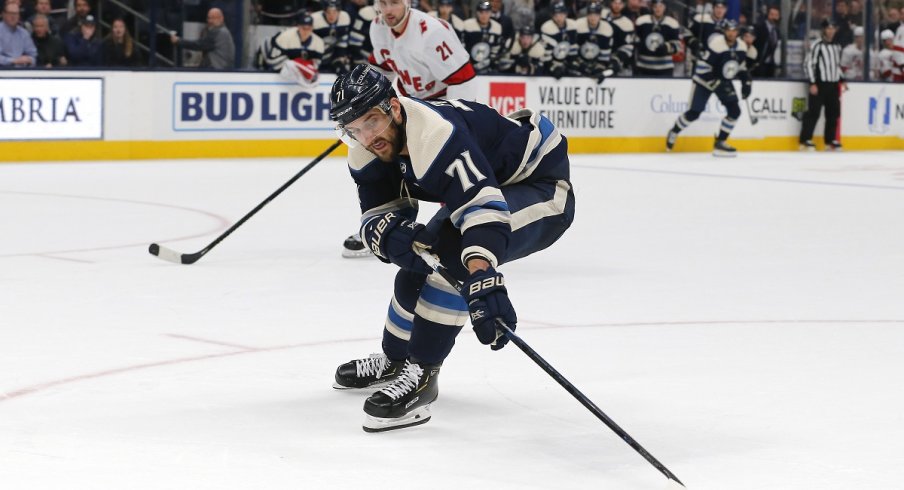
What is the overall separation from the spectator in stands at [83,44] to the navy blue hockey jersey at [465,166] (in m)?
8.62

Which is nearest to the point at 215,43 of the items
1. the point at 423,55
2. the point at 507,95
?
the point at 507,95

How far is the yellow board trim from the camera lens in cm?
1145

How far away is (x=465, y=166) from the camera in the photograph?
3.26m

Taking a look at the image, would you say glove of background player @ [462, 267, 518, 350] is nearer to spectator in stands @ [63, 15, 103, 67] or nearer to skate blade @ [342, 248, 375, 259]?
skate blade @ [342, 248, 375, 259]

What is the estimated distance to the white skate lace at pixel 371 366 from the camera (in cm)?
379

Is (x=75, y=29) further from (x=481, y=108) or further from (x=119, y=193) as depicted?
(x=481, y=108)

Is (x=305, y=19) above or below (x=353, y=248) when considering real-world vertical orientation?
above

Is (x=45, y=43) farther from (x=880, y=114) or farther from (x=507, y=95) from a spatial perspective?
(x=880, y=114)

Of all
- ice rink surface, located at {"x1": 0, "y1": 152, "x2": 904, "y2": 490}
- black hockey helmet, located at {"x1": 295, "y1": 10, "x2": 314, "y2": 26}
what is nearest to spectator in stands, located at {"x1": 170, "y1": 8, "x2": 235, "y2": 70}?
black hockey helmet, located at {"x1": 295, "y1": 10, "x2": 314, "y2": 26}

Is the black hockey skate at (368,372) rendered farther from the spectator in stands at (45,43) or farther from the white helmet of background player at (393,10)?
the spectator in stands at (45,43)

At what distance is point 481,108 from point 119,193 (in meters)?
6.10

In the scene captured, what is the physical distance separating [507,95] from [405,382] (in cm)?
1074

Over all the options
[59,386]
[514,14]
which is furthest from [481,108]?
[514,14]

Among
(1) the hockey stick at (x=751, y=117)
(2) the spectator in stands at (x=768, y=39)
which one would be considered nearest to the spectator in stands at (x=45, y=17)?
(1) the hockey stick at (x=751, y=117)
